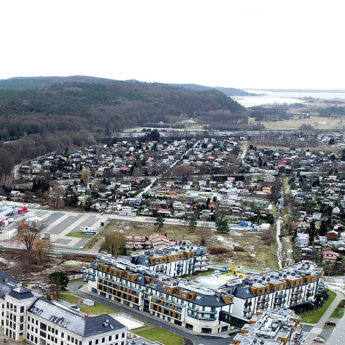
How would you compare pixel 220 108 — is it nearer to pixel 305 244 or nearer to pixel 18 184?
pixel 18 184

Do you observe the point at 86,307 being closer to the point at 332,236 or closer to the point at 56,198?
the point at 332,236

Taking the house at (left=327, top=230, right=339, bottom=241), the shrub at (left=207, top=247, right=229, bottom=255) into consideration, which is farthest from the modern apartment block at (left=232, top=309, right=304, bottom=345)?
the house at (left=327, top=230, right=339, bottom=241)

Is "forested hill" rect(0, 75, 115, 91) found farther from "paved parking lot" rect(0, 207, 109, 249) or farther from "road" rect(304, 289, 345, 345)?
"road" rect(304, 289, 345, 345)

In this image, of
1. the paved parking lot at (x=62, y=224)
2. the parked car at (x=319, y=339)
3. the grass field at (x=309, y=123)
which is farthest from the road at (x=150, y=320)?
the grass field at (x=309, y=123)

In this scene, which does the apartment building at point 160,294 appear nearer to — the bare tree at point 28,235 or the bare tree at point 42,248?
the bare tree at point 42,248

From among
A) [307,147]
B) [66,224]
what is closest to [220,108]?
[307,147]

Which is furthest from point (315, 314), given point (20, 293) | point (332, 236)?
point (332, 236)
